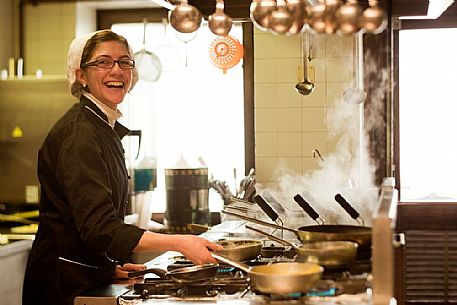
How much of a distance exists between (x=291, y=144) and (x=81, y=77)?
292 centimetres

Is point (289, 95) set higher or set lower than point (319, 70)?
lower

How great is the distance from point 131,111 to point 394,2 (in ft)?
8.57

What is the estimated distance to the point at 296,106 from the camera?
18.5ft

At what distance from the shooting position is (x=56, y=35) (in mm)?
5824

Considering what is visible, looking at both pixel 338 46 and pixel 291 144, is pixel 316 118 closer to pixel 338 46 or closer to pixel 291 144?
pixel 291 144

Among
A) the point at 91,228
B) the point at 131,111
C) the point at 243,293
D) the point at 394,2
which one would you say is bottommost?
the point at 243,293

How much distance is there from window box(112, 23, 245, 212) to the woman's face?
3.09 metres

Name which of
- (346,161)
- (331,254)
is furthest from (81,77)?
(346,161)

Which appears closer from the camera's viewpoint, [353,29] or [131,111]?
[353,29]

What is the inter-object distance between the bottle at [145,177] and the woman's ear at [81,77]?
9.40ft

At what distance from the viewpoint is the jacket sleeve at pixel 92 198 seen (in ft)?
8.10

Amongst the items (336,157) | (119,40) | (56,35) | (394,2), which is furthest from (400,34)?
(119,40)

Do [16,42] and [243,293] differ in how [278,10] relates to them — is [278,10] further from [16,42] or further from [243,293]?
[16,42]

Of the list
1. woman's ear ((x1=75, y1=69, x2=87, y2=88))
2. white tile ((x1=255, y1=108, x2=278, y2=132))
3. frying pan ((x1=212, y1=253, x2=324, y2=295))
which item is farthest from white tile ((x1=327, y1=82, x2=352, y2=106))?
frying pan ((x1=212, y1=253, x2=324, y2=295))
